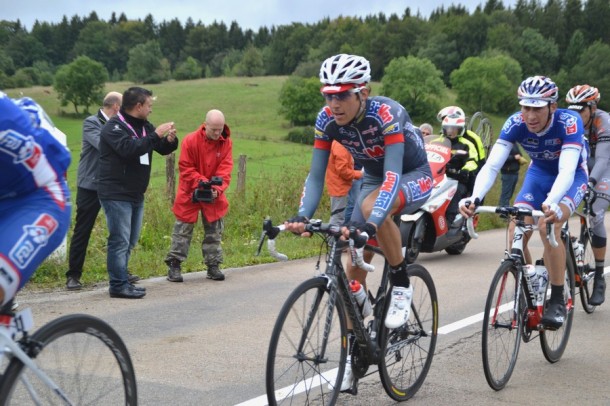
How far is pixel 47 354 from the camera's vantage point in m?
3.29

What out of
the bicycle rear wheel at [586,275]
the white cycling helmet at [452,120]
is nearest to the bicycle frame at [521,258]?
the bicycle rear wheel at [586,275]

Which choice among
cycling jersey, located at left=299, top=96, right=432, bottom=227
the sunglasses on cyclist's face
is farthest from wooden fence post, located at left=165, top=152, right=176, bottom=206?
the sunglasses on cyclist's face

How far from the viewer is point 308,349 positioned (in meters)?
4.30

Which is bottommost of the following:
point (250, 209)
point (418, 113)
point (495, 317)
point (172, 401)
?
point (418, 113)

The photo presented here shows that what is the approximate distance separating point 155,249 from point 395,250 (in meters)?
7.24

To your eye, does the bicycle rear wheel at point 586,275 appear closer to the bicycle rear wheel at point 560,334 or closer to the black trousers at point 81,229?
the bicycle rear wheel at point 560,334

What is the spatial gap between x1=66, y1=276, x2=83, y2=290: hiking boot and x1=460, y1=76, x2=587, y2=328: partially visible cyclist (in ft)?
15.8

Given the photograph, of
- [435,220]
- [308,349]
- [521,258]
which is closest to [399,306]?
[308,349]

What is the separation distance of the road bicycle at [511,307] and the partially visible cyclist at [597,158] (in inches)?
91.8

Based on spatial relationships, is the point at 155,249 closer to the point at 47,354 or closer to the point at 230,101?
the point at 47,354

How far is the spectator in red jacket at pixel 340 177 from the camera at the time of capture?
37.0ft

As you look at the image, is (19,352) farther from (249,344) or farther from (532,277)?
(532,277)

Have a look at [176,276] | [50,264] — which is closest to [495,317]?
[176,276]

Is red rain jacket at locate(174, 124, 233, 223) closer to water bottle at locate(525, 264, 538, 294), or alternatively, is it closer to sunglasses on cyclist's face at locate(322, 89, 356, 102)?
water bottle at locate(525, 264, 538, 294)
